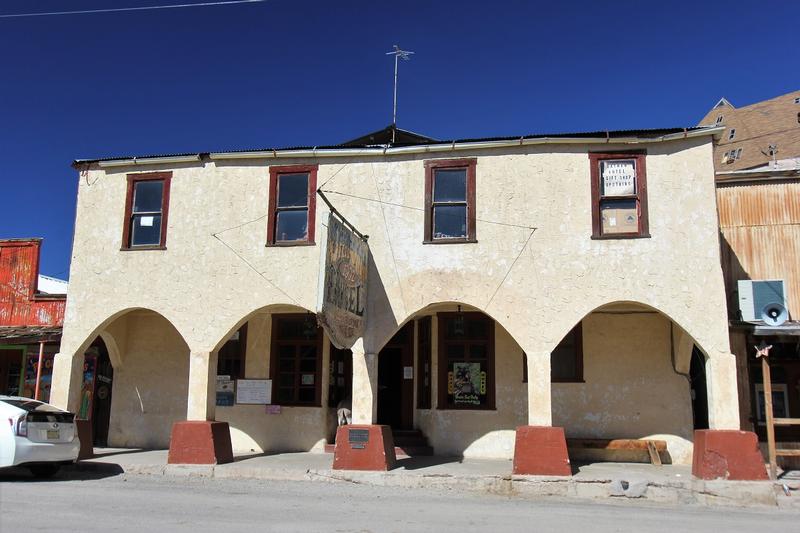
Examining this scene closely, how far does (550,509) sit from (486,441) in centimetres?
453

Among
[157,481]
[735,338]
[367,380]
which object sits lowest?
[157,481]

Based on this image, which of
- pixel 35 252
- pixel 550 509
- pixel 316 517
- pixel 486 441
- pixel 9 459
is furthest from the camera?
pixel 35 252

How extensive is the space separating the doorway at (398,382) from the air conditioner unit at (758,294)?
7.00 meters

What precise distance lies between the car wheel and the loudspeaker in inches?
524

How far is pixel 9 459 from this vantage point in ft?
36.9

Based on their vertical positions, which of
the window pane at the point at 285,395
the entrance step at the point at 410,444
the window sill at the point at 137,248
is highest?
the window sill at the point at 137,248

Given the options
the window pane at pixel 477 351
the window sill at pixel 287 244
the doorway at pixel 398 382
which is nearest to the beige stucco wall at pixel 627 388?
the window pane at pixel 477 351

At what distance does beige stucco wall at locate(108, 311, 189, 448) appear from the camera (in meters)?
16.4

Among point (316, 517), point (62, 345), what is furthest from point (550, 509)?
point (62, 345)

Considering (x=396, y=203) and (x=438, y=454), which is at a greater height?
(x=396, y=203)

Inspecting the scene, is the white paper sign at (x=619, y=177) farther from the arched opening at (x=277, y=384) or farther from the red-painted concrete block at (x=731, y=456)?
the arched opening at (x=277, y=384)

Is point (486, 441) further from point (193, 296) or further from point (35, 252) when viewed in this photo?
point (35, 252)

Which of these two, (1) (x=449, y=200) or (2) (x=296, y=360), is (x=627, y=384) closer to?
(1) (x=449, y=200)

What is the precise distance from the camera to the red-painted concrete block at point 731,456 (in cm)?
1122
